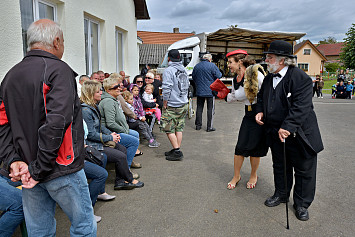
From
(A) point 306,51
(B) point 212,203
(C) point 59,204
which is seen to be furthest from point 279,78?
(A) point 306,51

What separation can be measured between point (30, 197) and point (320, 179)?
4.31m

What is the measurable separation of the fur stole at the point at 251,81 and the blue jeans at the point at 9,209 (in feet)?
9.50

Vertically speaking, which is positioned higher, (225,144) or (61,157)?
(61,157)

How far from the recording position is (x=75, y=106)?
80.3 inches

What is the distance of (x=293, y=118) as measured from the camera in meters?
3.11

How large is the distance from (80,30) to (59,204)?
6191 millimetres

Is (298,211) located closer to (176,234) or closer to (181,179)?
(176,234)

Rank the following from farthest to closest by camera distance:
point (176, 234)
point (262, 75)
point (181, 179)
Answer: point (181, 179), point (262, 75), point (176, 234)

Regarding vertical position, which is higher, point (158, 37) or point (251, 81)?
point (158, 37)

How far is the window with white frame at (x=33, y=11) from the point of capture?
5570 millimetres

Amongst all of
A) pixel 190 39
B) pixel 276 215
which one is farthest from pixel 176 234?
pixel 190 39

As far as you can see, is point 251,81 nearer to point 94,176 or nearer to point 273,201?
point 273,201

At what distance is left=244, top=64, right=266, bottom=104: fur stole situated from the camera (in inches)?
146

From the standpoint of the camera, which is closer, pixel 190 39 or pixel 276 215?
pixel 276 215
